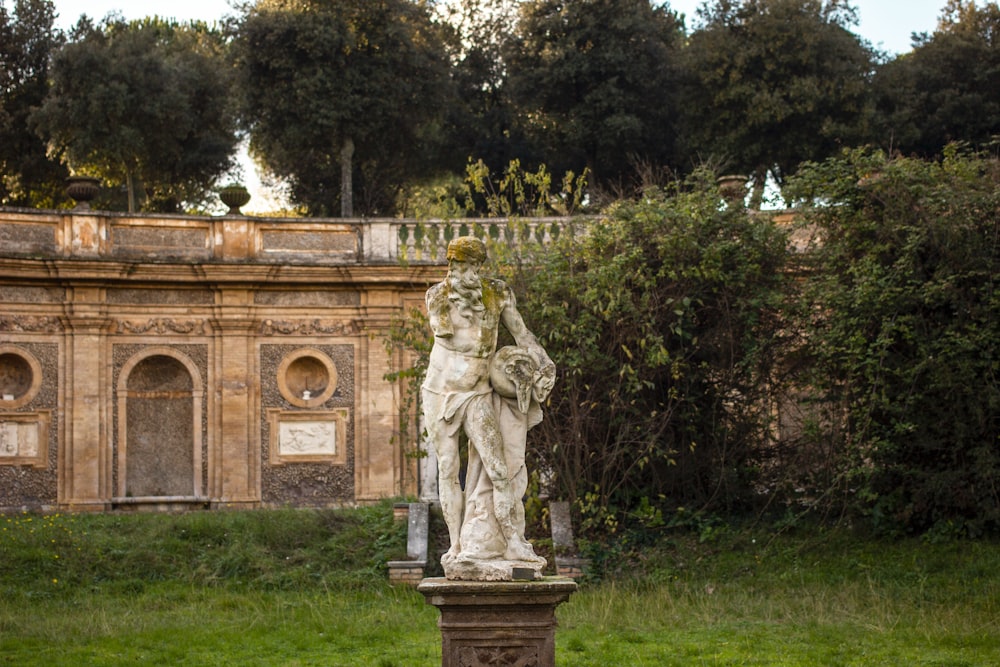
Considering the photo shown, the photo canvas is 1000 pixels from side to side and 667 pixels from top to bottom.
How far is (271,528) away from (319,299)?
6816 mm

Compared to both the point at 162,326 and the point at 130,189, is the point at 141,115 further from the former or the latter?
the point at 162,326

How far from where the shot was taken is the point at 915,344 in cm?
1642

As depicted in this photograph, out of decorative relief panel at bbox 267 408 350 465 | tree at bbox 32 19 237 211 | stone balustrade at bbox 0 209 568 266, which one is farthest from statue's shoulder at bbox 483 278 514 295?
tree at bbox 32 19 237 211

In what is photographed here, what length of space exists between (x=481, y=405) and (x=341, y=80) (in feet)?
72.6

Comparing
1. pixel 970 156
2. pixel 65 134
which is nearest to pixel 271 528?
pixel 970 156

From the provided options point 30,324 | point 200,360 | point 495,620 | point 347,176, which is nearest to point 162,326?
point 200,360

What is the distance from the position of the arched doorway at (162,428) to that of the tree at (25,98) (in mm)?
9946

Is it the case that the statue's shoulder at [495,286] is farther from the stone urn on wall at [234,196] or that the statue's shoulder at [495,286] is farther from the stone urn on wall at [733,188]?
the stone urn on wall at [234,196]

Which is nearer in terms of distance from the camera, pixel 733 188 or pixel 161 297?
pixel 733 188

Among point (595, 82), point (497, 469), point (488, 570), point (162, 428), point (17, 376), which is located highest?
point (595, 82)

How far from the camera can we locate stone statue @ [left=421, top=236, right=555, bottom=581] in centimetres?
856

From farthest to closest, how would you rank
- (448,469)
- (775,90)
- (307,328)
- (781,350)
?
(775,90) < (307,328) < (781,350) < (448,469)

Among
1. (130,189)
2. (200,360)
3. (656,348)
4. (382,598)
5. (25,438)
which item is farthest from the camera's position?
(130,189)

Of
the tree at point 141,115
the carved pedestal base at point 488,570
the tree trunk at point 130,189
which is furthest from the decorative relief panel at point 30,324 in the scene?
the carved pedestal base at point 488,570
